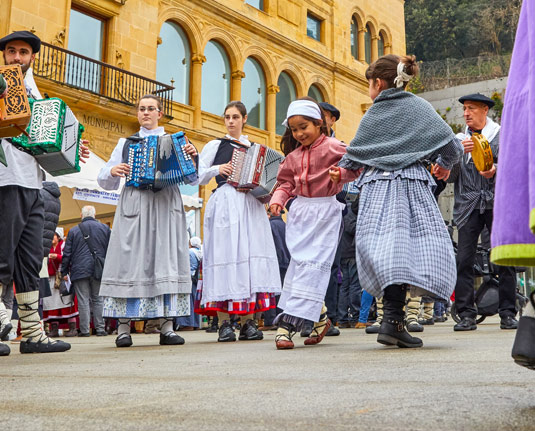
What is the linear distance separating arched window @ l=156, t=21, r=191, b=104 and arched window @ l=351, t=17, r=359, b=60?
31.7 feet

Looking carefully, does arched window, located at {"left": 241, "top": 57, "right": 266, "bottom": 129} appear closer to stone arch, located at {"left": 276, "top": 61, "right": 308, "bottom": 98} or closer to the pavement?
stone arch, located at {"left": 276, "top": 61, "right": 308, "bottom": 98}

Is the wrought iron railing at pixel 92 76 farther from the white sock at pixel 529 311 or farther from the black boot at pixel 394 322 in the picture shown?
the white sock at pixel 529 311

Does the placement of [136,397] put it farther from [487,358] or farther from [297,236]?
[297,236]

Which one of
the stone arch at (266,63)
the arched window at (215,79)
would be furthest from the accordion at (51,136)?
the stone arch at (266,63)

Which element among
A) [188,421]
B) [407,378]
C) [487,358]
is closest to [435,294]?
[487,358]

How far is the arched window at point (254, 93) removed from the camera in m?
22.4

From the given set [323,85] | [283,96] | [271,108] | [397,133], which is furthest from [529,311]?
[323,85]

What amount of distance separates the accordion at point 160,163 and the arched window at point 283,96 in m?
18.4

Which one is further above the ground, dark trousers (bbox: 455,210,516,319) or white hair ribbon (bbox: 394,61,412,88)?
white hair ribbon (bbox: 394,61,412,88)

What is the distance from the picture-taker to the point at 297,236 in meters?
4.78

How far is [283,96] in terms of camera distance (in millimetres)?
23984

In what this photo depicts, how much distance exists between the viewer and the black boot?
401cm

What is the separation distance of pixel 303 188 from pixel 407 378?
8.62 ft

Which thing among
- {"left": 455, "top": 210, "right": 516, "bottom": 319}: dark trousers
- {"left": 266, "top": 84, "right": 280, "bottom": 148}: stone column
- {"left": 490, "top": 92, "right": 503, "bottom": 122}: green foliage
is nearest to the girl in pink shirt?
{"left": 455, "top": 210, "right": 516, "bottom": 319}: dark trousers
